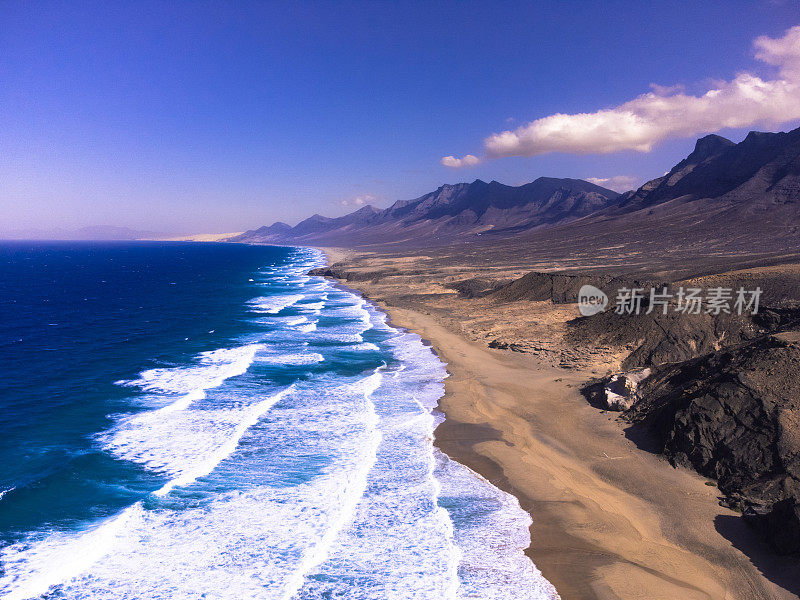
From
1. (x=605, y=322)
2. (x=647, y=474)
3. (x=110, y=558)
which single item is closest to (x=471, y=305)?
(x=605, y=322)

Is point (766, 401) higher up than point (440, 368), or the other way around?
point (766, 401)

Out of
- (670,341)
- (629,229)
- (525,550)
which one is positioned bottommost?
(525,550)

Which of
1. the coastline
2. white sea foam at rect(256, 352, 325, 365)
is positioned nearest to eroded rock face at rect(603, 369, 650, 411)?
the coastline

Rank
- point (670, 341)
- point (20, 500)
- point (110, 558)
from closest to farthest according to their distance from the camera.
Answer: point (110, 558), point (20, 500), point (670, 341)

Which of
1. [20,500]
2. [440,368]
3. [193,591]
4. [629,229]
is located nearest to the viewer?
[193,591]

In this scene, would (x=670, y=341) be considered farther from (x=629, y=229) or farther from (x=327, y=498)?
(x=629, y=229)

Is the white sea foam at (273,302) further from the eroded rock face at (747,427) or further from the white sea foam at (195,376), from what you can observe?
the eroded rock face at (747,427)

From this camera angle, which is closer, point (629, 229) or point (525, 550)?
point (525, 550)
